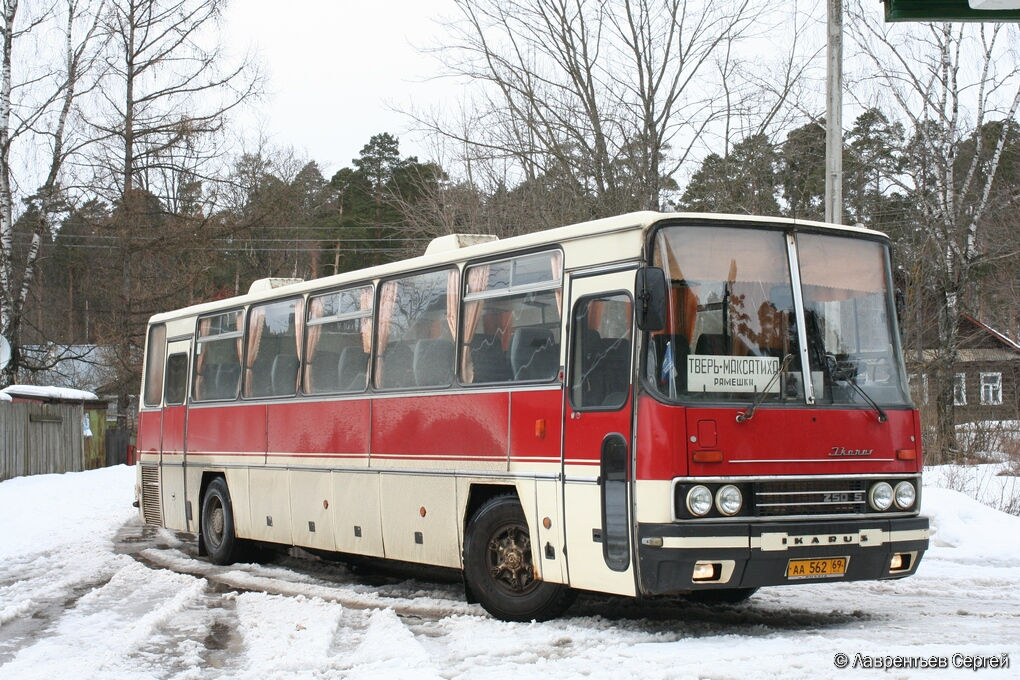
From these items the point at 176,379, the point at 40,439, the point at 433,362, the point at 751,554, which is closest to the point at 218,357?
the point at 176,379

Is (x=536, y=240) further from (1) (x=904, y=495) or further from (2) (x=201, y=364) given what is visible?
(2) (x=201, y=364)

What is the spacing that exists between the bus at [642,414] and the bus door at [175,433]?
5.01 meters

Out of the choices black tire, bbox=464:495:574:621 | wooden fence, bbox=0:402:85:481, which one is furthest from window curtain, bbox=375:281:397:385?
wooden fence, bbox=0:402:85:481

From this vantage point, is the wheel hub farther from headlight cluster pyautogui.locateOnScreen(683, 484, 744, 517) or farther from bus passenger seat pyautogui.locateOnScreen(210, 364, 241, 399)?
bus passenger seat pyautogui.locateOnScreen(210, 364, 241, 399)

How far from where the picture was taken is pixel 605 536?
28.0ft

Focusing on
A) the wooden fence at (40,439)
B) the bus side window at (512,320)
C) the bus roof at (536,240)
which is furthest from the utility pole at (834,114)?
the wooden fence at (40,439)

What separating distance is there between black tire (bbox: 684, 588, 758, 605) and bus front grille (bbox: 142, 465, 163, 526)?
898 centimetres

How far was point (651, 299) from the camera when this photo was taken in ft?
26.6

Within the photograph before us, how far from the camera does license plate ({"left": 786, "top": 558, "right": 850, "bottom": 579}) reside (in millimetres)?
8266

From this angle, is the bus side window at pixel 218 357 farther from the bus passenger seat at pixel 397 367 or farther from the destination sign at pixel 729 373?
the destination sign at pixel 729 373

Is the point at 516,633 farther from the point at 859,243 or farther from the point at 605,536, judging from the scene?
the point at 859,243

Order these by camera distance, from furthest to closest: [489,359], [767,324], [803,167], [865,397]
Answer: [803,167] → [489,359] → [865,397] → [767,324]

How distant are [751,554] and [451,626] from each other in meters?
2.57

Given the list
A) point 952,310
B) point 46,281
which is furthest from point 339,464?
point 46,281
